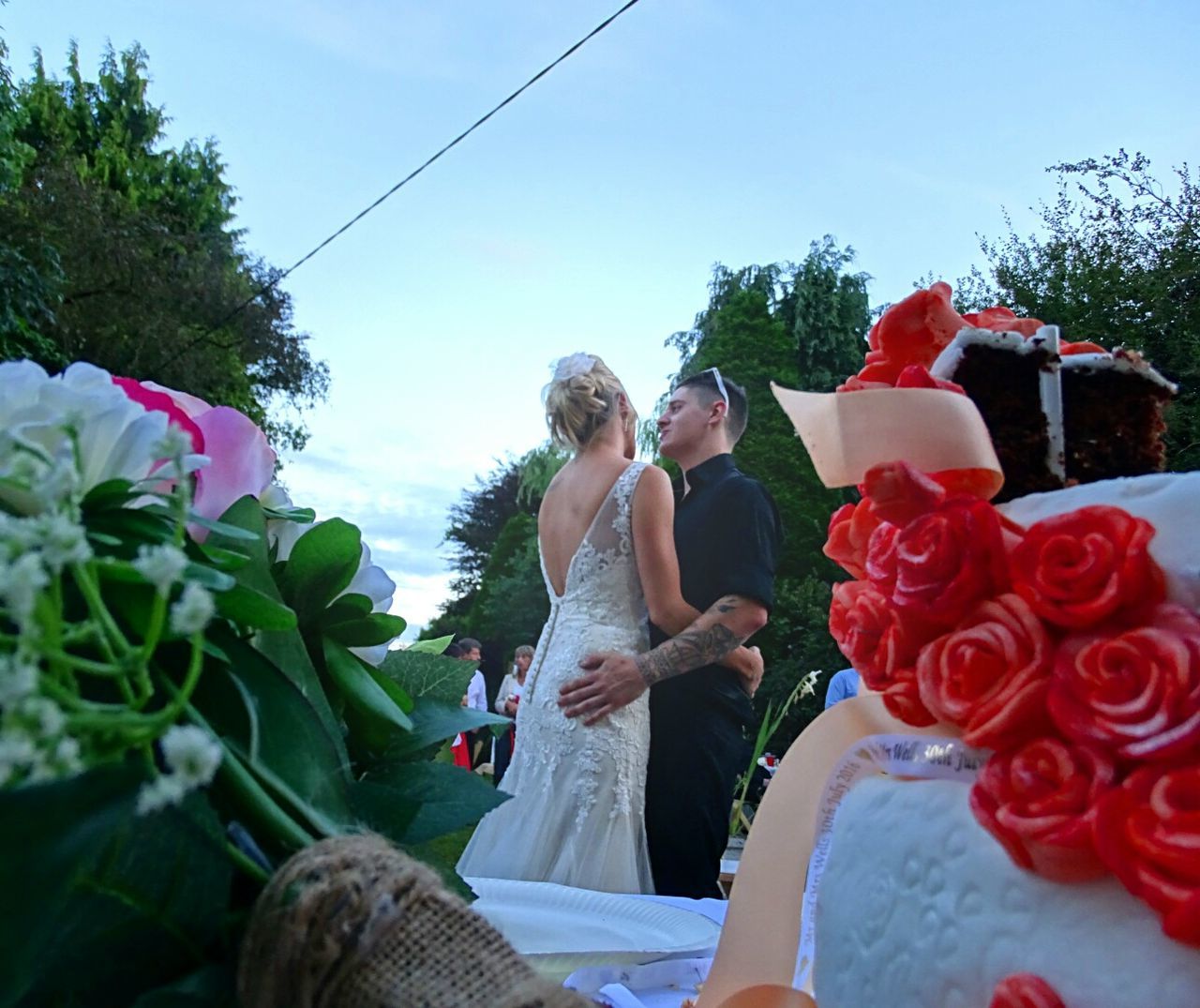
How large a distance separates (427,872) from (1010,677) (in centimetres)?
31

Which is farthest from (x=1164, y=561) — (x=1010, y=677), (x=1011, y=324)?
(x=1011, y=324)

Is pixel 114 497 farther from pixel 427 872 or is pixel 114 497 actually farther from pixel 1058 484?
pixel 1058 484

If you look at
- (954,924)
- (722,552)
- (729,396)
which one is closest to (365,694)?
(954,924)

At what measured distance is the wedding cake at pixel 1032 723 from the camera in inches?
17.4

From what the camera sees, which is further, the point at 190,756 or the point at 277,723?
the point at 277,723

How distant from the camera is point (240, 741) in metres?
0.37

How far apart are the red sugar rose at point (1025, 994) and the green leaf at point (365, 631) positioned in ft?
1.07

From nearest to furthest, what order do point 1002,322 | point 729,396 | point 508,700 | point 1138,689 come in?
point 1138,689 < point 1002,322 < point 729,396 < point 508,700

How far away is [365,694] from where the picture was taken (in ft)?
1.59

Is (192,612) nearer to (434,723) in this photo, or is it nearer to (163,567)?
(163,567)

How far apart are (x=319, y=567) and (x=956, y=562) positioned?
0.33 meters

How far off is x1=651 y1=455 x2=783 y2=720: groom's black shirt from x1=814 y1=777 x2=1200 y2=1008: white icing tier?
1834 mm

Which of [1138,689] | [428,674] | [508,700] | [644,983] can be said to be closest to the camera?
[1138,689]

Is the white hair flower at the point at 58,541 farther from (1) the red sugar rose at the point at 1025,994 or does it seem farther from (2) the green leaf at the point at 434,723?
(1) the red sugar rose at the point at 1025,994
